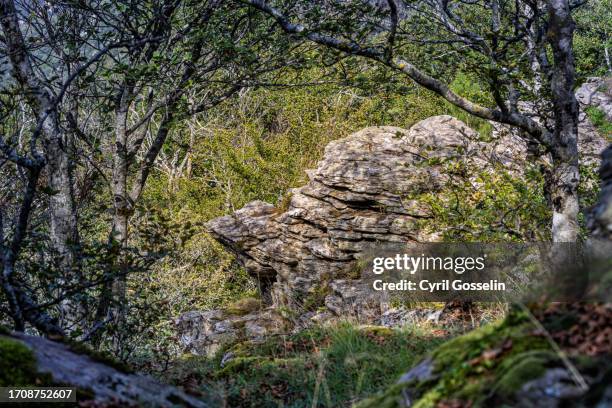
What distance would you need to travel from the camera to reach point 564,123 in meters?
6.79

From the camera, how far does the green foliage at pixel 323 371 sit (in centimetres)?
466

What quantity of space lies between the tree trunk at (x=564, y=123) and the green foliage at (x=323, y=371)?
213 cm

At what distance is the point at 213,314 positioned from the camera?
45.5 feet

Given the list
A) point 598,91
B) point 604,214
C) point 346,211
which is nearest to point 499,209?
point 346,211

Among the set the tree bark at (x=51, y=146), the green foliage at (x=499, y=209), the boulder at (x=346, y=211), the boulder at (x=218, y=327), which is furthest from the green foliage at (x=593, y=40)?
the boulder at (x=218, y=327)

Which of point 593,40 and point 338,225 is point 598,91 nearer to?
point 338,225

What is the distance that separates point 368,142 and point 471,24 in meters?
3.33

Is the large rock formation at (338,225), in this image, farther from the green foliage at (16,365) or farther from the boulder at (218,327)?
the green foliage at (16,365)

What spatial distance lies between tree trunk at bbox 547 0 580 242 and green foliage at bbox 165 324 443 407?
2.13 m

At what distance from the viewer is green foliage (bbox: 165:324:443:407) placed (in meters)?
4.66

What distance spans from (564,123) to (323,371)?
397 cm

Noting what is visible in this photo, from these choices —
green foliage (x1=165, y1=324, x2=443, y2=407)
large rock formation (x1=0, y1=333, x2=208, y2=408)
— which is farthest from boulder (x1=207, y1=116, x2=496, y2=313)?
large rock formation (x1=0, y1=333, x2=208, y2=408)

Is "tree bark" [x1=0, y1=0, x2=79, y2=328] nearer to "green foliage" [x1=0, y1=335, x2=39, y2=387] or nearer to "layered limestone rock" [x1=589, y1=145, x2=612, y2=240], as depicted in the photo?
"green foliage" [x1=0, y1=335, x2=39, y2=387]

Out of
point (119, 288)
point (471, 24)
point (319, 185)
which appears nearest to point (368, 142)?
point (319, 185)
